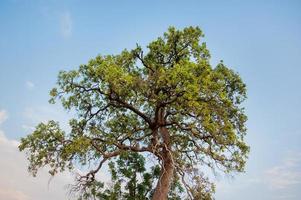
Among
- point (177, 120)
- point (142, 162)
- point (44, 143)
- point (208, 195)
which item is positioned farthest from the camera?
point (142, 162)

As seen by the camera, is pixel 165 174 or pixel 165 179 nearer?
pixel 165 179

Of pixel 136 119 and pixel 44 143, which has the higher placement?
pixel 136 119

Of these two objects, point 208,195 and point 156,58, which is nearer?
point 208,195

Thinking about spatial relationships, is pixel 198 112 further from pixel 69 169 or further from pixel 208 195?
pixel 69 169

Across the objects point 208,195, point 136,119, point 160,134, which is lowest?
point 208,195

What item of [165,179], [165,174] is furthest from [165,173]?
[165,179]

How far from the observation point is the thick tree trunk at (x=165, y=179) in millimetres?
19359

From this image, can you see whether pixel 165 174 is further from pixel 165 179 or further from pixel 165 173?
pixel 165 179

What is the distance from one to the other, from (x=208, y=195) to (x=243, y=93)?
6211 millimetres

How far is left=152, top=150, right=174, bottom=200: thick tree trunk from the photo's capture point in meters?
19.4

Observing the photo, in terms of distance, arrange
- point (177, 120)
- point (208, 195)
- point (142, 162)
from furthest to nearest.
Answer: point (142, 162) → point (177, 120) → point (208, 195)

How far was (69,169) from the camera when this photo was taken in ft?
66.5

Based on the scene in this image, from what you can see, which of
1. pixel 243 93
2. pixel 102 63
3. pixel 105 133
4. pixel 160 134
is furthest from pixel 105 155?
pixel 243 93

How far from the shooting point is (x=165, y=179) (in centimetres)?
1969
